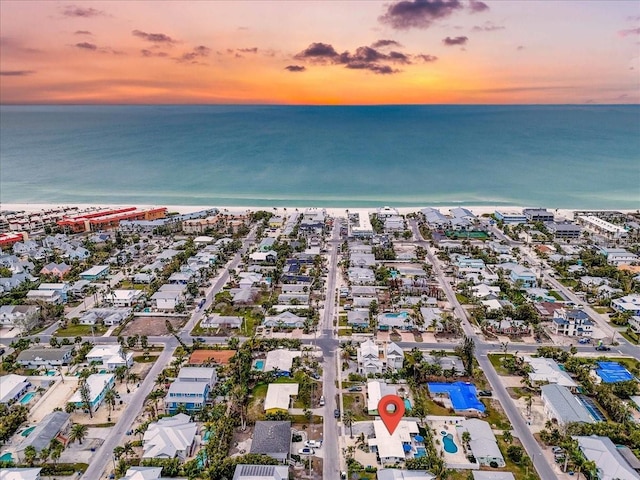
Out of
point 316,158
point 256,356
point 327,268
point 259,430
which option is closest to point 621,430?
point 259,430

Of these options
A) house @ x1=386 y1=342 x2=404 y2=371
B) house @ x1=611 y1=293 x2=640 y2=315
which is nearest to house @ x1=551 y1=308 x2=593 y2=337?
house @ x1=611 y1=293 x2=640 y2=315

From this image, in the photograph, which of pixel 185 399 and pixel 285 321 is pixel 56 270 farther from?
pixel 185 399

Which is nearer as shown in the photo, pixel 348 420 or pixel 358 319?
pixel 348 420

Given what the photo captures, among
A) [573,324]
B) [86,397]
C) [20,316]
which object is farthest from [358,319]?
[20,316]

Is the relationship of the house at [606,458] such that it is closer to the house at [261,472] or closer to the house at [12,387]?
the house at [261,472]

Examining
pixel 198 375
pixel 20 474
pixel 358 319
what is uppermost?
pixel 358 319

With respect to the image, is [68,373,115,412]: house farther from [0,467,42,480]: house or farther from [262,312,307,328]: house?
[262,312,307,328]: house
